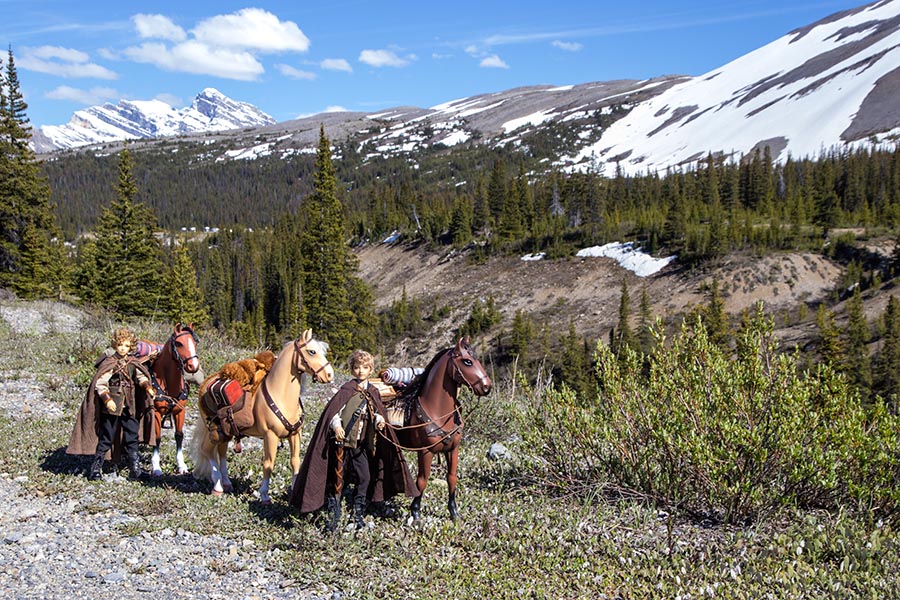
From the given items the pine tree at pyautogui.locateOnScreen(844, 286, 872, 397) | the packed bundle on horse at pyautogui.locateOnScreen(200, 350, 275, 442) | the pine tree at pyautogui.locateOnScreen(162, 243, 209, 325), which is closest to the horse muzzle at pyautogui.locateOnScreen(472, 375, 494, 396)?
the packed bundle on horse at pyautogui.locateOnScreen(200, 350, 275, 442)

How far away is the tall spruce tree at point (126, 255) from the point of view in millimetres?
32719

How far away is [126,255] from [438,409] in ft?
107

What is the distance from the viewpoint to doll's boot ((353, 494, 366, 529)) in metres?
6.14

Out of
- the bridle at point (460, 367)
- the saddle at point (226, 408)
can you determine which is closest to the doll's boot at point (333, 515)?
the saddle at point (226, 408)

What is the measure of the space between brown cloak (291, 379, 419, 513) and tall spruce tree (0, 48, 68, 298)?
105 ft

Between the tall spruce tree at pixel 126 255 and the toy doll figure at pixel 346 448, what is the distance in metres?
29.5

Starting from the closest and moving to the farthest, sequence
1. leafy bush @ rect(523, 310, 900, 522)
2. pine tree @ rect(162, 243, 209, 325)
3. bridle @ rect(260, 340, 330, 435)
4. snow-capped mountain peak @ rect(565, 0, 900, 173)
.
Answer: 1. leafy bush @ rect(523, 310, 900, 522)
2. bridle @ rect(260, 340, 330, 435)
3. pine tree @ rect(162, 243, 209, 325)
4. snow-capped mountain peak @ rect(565, 0, 900, 173)

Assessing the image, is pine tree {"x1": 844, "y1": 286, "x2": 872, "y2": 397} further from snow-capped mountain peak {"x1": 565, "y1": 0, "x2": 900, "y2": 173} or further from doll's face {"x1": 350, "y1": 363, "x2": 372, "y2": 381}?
snow-capped mountain peak {"x1": 565, "y1": 0, "x2": 900, "y2": 173}

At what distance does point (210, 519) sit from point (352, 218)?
113 metres

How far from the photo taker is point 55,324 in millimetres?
19234

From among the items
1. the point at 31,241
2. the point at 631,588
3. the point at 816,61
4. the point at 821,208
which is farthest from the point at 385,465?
the point at 816,61

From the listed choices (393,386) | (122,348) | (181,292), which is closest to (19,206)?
(181,292)

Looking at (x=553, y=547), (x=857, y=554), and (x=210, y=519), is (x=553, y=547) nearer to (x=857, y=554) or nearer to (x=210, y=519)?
(x=857, y=554)

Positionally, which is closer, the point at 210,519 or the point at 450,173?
the point at 210,519
